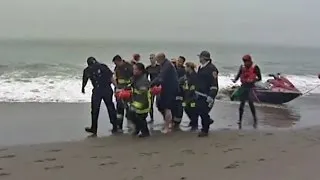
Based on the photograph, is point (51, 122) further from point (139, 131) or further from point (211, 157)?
point (211, 157)

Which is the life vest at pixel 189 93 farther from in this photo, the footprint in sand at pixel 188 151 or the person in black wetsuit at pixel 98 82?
the footprint in sand at pixel 188 151

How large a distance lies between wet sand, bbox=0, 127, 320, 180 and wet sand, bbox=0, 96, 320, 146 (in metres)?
1.21

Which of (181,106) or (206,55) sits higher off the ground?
(206,55)

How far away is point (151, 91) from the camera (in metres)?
8.68

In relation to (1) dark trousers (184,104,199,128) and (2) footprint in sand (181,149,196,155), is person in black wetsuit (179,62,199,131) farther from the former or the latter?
(2) footprint in sand (181,149,196,155)

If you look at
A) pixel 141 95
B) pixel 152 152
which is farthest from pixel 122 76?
pixel 152 152

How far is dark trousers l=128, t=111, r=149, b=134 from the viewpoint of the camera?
8672 mm

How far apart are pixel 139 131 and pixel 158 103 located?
2.39 feet

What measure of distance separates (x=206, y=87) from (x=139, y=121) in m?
1.40

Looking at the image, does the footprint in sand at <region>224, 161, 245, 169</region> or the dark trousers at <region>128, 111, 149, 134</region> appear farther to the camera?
the dark trousers at <region>128, 111, 149, 134</region>

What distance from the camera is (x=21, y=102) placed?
14.6 m

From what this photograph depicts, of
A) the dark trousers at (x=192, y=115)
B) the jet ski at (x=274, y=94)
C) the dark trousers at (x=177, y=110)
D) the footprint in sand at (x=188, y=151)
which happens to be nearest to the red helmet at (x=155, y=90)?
the dark trousers at (x=177, y=110)

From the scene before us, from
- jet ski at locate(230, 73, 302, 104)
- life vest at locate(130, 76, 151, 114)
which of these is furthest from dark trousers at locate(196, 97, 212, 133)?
jet ski at locate(230, 73, 302, 104)

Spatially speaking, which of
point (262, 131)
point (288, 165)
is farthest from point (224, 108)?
point (288, 165)
